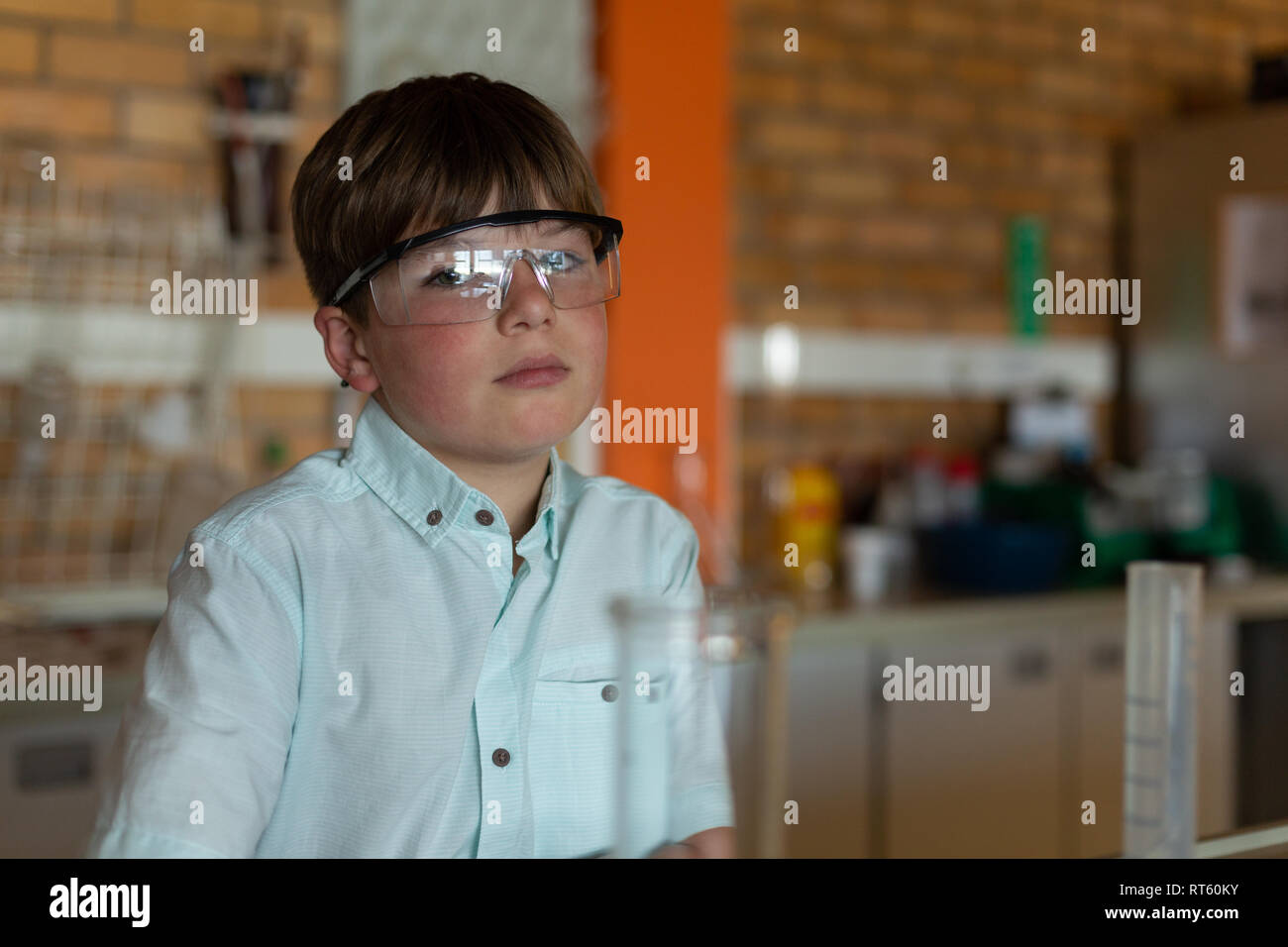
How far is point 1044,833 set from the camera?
9.11ft

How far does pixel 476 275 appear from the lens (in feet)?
2.61

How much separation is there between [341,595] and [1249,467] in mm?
3176

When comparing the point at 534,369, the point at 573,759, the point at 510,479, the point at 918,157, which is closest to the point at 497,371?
the point at 534,369

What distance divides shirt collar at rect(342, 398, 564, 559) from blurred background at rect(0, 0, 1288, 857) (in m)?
0.93

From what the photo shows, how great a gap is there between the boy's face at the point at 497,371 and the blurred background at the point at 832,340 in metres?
0.96

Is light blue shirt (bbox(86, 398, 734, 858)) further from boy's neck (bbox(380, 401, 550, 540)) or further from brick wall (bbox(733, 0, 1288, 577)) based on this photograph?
brick wall (bbox(733, 0, 1288, 577))

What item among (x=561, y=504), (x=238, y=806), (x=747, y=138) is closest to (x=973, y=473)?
(x=747, y=138)

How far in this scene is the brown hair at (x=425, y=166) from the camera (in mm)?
865

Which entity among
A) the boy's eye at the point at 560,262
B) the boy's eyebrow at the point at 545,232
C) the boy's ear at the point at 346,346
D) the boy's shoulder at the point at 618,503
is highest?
the boy's eyebrow at the point at 545,232

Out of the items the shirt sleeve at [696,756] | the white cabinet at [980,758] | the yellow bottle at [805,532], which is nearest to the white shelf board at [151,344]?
the yellow bottle at [805,532]

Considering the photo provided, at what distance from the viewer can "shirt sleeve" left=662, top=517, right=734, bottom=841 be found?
524 millimetres

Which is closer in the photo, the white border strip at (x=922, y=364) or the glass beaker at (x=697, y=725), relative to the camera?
the glass beaker at (x=697, y=725)

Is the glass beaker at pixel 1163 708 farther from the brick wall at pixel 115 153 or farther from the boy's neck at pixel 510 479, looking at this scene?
the brick wall at pixel 115 153

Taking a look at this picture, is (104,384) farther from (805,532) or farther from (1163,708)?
(1163,708)
